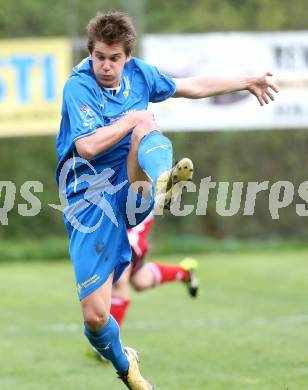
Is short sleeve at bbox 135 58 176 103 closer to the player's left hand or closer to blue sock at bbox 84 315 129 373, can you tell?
the player's left hand

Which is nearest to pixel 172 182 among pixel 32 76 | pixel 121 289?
pixel 121 289

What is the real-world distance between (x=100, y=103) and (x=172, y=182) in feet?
2.25

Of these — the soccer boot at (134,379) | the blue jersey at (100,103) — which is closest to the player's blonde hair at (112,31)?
the blue jersey at (100,103)

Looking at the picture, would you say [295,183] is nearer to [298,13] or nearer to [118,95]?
[298,13]

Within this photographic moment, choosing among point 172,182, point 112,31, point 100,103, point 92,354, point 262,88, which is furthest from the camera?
point 92,354

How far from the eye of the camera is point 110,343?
519 centimetres

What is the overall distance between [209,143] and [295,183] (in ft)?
4.89

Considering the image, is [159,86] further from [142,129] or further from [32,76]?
[32,76]

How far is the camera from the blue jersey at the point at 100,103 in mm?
5004

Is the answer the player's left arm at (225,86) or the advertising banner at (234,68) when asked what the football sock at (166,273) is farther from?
the advertising banner at (234,68)

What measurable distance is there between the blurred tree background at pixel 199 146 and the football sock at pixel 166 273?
680 centimetres

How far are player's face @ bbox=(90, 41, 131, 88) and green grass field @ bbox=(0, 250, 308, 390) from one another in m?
1.88

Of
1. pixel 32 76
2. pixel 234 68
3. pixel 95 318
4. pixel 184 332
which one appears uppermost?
pixel 95 318

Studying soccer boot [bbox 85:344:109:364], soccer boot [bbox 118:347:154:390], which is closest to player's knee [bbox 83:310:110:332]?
soccer boot [bbox 118:347:154:390]
